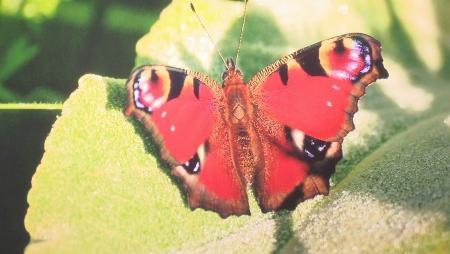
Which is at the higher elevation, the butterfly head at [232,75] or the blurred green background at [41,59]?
the butterfly head at [232,75]

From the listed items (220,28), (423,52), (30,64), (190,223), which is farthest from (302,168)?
(30,64)

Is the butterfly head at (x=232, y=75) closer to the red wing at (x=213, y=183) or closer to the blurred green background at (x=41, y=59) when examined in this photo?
the red wing at (x=213, y=183)

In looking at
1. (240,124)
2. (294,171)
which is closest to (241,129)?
(240,124)

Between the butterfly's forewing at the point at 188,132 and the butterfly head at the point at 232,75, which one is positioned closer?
the butterfly's forewing at the point at 188,132

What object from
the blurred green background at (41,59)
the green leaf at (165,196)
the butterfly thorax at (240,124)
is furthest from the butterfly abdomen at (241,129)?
the blurred green background at (41,59)

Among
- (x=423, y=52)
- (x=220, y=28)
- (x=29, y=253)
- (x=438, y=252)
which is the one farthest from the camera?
(x=423, y=52)

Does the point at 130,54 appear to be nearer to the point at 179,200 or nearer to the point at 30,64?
the point at 30,64
